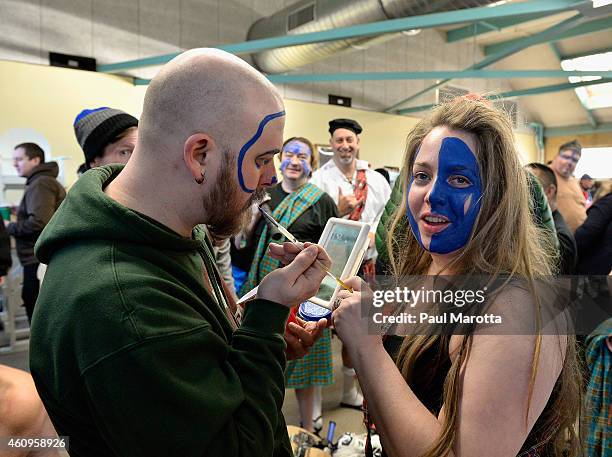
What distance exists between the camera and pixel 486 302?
0.96 m

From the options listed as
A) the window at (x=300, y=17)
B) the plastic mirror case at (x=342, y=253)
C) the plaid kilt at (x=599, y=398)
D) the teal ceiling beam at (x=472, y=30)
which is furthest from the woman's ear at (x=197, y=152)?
the teal ceiling beam at (x=472, y=30)

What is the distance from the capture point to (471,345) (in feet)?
3.08

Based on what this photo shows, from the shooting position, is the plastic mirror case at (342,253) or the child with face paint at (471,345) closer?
the child with face paint at (471,345)

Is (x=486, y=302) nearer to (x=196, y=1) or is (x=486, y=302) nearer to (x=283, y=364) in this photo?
(x=283, y=364)

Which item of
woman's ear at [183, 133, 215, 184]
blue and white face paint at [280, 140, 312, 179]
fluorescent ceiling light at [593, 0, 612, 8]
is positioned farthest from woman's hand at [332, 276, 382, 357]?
fluorescent ceiling light at [593, 0, 612, 8]

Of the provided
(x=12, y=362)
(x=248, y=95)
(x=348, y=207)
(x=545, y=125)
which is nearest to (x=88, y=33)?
(x=12, y=362)

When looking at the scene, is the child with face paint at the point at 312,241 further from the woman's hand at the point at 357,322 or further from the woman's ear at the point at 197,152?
the woman's ear at the point at 197,152

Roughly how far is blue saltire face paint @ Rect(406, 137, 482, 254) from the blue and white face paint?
6.88 feet

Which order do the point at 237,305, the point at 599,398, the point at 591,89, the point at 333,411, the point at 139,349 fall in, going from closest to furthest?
1. the point at 139,349
2. the point at 237,305
3. the point at 599,398
4. the point at 333,411
5. the point at 591,89

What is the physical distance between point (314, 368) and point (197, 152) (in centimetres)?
220

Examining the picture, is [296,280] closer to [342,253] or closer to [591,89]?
[342,253]

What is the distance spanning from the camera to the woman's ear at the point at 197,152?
83 cm

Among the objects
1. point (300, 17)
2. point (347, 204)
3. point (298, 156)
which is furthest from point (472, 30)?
point (298, 156)

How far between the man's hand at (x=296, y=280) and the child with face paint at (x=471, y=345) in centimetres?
16
